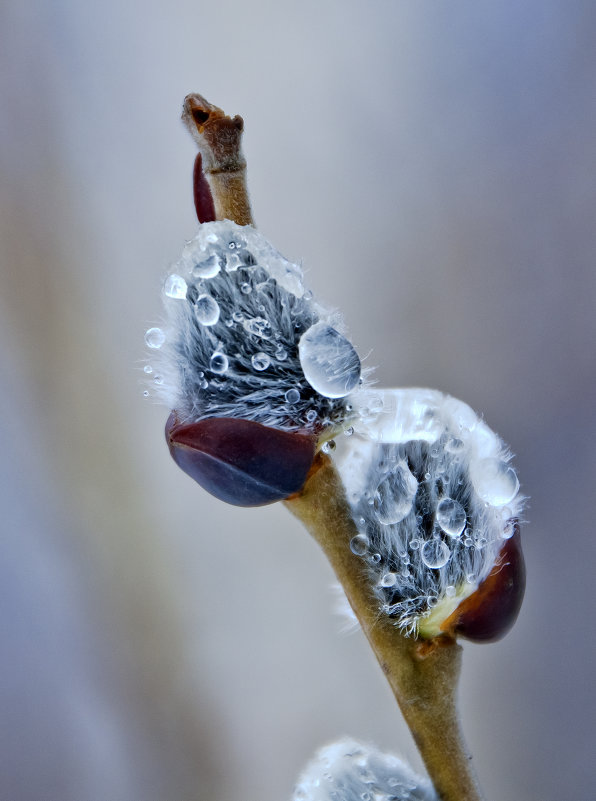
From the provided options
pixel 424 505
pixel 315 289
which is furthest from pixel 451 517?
pixel 315 289

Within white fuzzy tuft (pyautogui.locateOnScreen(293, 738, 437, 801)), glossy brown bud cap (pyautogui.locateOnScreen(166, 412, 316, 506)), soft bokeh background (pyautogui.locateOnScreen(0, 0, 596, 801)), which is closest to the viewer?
glossy brown bud cap (pyautogui.locateOnScreen(166, 412, 316, 506))

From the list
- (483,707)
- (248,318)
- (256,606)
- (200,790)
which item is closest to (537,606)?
(483,707)

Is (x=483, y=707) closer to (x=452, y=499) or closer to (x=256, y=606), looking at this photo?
(x=256, y=606)

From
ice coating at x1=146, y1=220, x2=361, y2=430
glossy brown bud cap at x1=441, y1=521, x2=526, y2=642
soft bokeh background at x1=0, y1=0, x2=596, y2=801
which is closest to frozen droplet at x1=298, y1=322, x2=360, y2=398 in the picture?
ice coating at x1=146, y1=220, x2=361, y2=430

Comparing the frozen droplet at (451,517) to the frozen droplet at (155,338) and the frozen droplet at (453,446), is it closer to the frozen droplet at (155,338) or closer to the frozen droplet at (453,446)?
the frozen droplet at (453,446)

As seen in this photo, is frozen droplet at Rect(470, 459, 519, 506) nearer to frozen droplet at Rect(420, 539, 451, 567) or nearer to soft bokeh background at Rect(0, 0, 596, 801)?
frozen droplet at Rect(420, 539, 451, 567)
